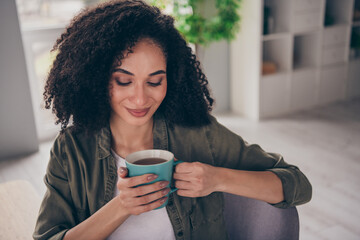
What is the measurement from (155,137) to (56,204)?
1.10 ft

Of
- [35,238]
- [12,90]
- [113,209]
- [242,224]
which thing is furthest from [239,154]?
[12,90]

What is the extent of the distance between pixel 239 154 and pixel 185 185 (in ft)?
0.87

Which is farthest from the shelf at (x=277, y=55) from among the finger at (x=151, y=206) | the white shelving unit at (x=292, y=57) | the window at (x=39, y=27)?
the finger at (x=151, y=206)

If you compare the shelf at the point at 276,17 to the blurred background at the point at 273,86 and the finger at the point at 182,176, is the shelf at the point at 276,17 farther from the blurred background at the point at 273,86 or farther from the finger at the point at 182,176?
the finger at the point at 182,176

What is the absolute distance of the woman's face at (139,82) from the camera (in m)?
0.98

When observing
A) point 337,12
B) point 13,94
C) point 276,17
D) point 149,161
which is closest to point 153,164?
point 149,161

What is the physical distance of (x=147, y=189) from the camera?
820mm

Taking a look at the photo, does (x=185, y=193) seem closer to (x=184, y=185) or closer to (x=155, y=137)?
(x=184, y=185)

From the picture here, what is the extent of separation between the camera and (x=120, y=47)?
3.22ft

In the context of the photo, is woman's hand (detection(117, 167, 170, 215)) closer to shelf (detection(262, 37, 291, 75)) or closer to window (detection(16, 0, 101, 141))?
window (detection(16, 0, 101, 141))

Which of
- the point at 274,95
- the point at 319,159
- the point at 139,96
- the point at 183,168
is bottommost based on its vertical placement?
the point at 319,159

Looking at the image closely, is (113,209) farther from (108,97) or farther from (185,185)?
(108,97)

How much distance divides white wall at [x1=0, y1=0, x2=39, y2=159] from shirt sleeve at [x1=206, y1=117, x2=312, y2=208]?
2444 millimetres

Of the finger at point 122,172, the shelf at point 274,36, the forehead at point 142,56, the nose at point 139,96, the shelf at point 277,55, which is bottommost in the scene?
the shelf at point 277,55
